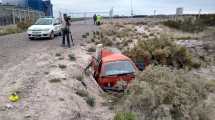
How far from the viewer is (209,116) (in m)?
11.7

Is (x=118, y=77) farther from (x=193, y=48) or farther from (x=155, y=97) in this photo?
(x=193, y=48)

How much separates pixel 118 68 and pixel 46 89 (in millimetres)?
5125

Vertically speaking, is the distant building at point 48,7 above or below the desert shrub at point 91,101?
above

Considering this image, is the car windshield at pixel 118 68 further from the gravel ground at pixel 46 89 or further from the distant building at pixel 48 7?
the distant building at pixel 48 7

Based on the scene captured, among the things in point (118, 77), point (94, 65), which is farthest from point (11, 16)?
point (118, 77)

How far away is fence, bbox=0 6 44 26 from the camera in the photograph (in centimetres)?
4369

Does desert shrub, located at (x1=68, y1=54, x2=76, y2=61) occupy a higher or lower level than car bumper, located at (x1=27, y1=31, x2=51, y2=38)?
lower

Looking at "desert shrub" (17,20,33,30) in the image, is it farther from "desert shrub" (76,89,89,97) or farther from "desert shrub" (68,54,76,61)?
"desert shrub" (76,89,89,97)

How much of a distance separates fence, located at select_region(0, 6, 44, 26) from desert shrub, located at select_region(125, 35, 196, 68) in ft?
66.1

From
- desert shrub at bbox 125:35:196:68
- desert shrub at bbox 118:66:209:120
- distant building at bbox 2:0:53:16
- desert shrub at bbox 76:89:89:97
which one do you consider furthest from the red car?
distant building at bbox 2:0:53:16

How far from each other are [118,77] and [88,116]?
5.48 m

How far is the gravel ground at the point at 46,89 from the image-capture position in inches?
428

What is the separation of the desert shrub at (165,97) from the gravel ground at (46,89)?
2.89ft

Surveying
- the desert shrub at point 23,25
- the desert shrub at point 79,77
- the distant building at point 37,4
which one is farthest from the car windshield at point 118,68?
the distant building at point 37,4
